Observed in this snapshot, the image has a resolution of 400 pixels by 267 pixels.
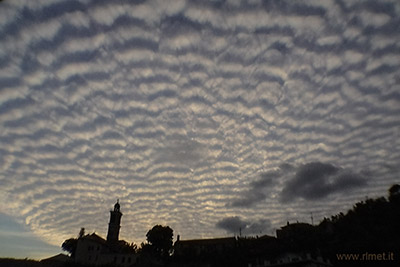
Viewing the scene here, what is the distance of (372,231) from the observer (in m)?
62.9

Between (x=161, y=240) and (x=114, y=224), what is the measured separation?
122 feet

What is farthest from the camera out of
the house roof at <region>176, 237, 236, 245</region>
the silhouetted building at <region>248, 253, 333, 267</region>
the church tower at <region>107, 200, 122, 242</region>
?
the church tower at <region>107, 200, 122, 242</region>

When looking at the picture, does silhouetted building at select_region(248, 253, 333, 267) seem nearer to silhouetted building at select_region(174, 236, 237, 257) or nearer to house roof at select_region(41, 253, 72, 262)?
silhouetted building at select_region(174, 236, 237, 257)

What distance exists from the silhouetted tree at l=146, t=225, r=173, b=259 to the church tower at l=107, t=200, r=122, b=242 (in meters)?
30.8

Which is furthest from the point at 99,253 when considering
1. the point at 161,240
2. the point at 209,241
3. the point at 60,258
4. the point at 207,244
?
the point at 209,241

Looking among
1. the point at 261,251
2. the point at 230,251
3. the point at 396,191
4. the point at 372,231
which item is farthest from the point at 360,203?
the point at 230,251

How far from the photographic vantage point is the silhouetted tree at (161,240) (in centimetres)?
7595

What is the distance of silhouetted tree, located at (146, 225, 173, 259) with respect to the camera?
249 feet

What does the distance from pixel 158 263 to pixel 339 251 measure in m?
47.2

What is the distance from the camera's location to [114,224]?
105 m

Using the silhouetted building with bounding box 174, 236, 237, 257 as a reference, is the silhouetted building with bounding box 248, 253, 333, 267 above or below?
below

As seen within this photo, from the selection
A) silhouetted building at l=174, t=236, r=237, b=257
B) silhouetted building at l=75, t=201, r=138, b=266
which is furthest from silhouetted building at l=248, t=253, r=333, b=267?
silhouetted building at l=75, t=201, r=138, b=266

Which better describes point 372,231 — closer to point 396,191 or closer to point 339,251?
point 339,251

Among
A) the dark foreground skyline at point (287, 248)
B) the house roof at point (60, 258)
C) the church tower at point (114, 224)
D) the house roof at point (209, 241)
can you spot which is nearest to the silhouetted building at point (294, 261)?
the dark foreground skyline at point (287, 248)
